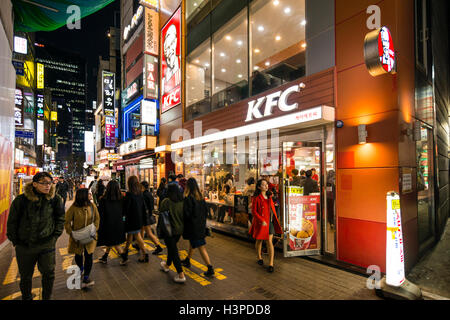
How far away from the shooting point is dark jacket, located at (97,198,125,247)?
510cm

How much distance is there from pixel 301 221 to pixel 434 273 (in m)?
2.75

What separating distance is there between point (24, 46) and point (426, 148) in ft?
62.6

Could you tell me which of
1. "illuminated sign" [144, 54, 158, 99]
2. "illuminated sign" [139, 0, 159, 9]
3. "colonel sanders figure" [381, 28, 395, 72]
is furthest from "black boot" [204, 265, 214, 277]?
"illuminated sign" [139, 0, 159, 9]

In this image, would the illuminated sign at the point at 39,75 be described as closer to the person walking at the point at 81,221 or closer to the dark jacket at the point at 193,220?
the person walking at the point at 81,221

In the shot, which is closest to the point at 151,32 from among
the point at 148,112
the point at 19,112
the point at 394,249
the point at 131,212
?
the point at 148,112

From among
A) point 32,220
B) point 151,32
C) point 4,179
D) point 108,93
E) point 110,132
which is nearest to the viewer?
point 32,220

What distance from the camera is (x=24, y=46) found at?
1359cm

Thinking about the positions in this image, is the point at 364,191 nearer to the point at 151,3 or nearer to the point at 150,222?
the point at 150,222

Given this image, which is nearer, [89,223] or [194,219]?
[89,223]

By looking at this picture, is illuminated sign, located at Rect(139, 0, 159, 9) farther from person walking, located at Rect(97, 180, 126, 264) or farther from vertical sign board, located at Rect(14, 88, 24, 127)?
person walking, located at Rect(97, 180, 126, 264)

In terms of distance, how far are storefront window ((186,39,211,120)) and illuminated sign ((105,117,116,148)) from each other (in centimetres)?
1644

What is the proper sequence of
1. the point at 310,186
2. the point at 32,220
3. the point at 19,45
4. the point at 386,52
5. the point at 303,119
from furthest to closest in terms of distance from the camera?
1. the point at 19,45
2. the point at 310,186
3. the point at 303,119
4. the point at 386,52
5. the point at 32,220

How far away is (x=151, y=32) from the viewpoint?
15070 mm

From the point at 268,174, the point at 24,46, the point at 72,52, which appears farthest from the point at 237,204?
the point at 72,52
